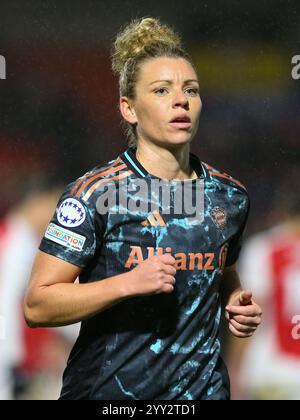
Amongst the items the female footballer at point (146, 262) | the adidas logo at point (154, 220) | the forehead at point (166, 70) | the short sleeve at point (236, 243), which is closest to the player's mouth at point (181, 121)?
the female footballer at point (146, 262)

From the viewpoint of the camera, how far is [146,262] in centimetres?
172

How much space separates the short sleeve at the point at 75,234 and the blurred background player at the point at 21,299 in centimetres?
118

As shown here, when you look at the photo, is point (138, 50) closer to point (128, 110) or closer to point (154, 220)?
point (128, 110)

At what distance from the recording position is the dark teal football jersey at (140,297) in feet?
5.97

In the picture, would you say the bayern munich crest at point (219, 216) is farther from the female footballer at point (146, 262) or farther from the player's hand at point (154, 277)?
the player's hand at point (154, 277)

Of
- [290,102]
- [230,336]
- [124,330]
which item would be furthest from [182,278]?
[290,102]

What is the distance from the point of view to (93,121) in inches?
121

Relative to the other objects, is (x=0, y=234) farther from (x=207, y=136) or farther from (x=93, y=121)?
(x=207, y=136)

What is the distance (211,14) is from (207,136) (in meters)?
0.49

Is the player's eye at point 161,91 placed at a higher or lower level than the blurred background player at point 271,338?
higher

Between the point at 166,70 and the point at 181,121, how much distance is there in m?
0.14

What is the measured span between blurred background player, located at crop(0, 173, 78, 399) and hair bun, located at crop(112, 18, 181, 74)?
3.42 feet

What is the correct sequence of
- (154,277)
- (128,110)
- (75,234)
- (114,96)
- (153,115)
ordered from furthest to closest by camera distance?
(114,96)
(128,110)
(153,115)
(75,234)
(154,277)

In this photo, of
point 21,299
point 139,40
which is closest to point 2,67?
point 21,299
